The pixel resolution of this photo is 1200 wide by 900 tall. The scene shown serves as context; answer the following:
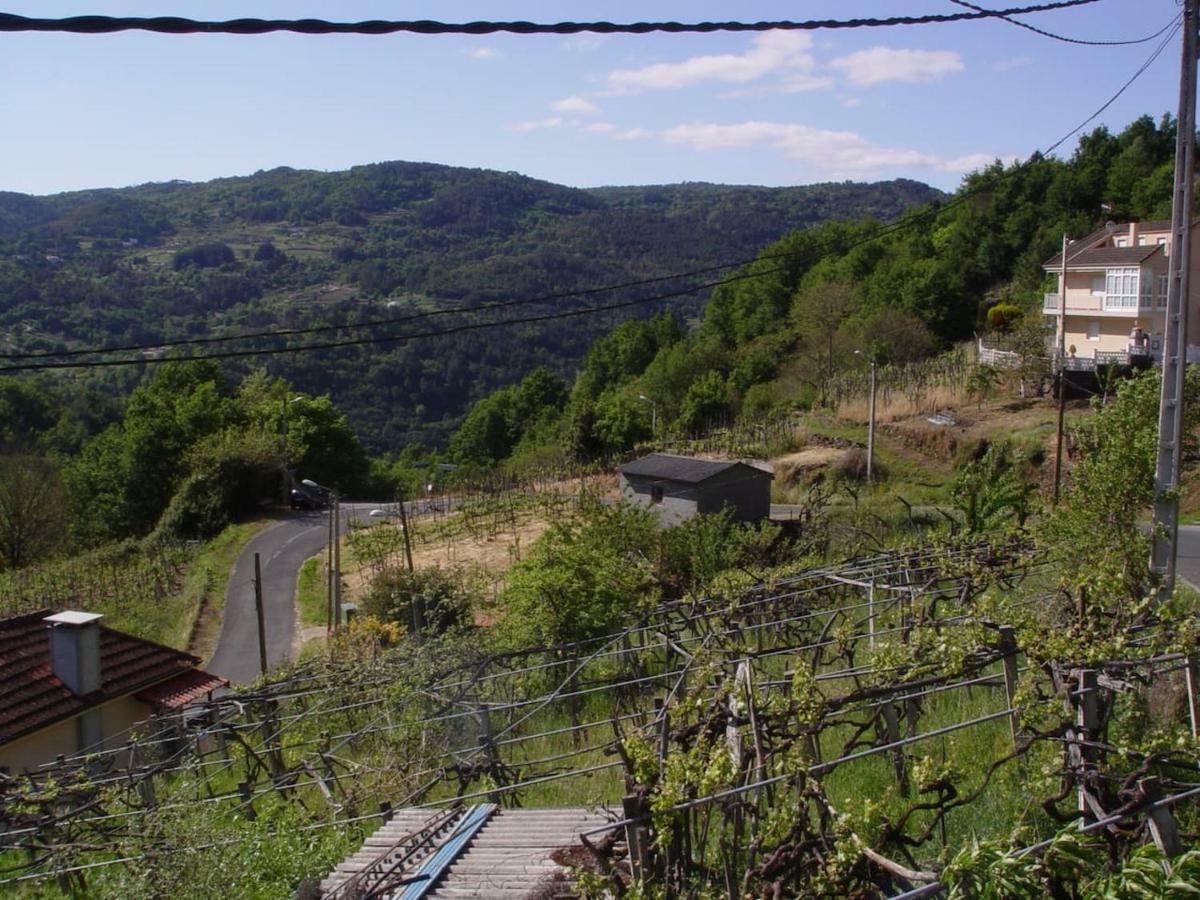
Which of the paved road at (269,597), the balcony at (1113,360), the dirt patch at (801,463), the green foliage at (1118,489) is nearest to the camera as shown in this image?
the green foliage at (1118,489)

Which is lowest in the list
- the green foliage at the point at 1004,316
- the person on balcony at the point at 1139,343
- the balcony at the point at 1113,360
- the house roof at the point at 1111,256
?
the balcony at the point at 1113,360

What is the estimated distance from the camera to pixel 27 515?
132ft

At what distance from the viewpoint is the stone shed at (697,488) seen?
25.5 meters

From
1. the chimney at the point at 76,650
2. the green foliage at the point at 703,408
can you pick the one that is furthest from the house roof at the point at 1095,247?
the chimney at the point at 76,650

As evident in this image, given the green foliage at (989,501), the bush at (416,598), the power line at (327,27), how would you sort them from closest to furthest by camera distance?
the power line at (327,27) < the green foliage at (989,501) < the bush at (416,598)

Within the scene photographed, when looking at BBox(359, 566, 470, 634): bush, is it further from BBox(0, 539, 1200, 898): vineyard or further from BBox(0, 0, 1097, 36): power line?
BBox(0, 0, 1097, 36): power line

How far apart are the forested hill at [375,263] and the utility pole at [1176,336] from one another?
8156 cm

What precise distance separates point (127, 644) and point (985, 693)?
1187 centimetres

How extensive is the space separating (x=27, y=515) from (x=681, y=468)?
89.9ft

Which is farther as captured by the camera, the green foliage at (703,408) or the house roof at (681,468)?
the green foliage at (703,408)

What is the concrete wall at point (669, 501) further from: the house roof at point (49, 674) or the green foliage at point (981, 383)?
the house roof at point (49, 674)

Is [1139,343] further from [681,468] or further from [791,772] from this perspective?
[791,772]

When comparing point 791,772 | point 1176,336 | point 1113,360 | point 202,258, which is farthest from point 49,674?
point 202,258

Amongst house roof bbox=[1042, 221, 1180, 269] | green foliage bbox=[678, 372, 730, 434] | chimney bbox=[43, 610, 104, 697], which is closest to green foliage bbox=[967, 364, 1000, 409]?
house roof bbox=[1042, 221, 1180, 269]
